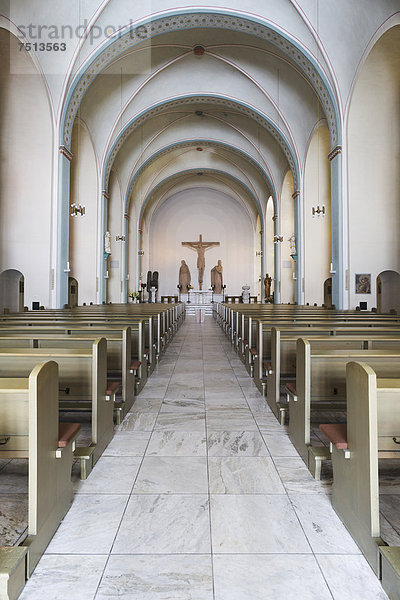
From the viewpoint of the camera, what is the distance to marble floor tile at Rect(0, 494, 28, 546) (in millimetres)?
1880

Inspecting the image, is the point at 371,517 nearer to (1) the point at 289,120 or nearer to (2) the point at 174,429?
(2) the point at 174,429

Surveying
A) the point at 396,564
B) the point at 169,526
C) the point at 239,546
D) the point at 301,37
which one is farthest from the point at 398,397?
the point at 301,37

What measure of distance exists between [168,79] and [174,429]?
13197 millimetres

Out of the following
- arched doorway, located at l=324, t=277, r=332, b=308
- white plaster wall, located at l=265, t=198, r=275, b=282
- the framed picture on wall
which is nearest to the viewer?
the framed picture on wall

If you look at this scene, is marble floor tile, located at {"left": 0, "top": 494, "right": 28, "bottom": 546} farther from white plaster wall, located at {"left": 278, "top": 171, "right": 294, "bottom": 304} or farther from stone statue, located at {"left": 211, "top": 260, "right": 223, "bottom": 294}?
stone statue, located at {"left": 211, "top": 260, "right": 223, "bottom": 294}

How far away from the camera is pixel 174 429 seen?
11.2ft

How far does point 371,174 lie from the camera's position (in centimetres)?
1030

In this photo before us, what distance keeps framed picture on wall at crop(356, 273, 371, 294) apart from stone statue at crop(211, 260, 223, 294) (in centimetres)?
1588

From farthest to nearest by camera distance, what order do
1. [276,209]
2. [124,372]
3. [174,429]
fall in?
[276,209]
[124,372]
[174,429]

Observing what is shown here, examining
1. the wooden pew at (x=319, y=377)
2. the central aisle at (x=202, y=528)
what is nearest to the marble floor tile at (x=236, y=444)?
the central aisle at (x=202, y=528)

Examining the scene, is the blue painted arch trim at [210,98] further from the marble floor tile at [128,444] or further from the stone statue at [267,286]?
the marble floor tile at [128,444]

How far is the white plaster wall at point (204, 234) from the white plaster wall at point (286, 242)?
910 cm

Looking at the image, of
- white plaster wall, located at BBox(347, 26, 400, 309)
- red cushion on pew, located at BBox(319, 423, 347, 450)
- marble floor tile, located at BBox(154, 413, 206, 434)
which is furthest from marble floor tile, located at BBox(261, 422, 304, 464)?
white plaster wall, located at BBox(347, 26, 400, 309)

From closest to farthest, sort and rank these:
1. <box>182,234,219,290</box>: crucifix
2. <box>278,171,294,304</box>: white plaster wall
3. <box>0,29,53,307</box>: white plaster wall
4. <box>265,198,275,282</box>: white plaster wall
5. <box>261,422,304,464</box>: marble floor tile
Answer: <box>261,422,304,464</box>: marble floor tile → <box>0,29,53,307</box>: white plaster wall → <box>278,171,294,304</box>: white plaster wall → <box>265,198,275,282</box>: white plaster wall → <box>182,234,219,290</box>: crucifix
